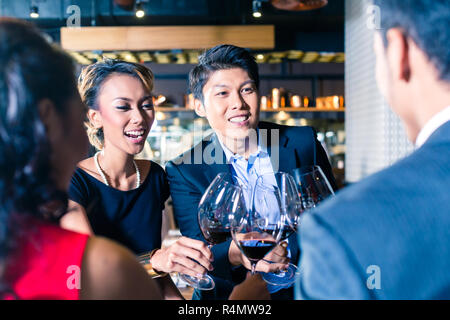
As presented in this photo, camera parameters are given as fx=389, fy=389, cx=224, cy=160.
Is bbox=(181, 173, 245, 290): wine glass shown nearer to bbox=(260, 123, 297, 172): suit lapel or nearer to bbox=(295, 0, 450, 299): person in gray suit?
bbox=(295, 0, 450, 299): person in gray suit

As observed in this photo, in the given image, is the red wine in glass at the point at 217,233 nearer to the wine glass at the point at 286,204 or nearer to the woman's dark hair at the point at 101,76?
the wine glass at the point at 286,204

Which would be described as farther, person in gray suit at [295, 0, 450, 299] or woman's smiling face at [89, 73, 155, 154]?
woman's smiling face at [89, 73, 155, 154]

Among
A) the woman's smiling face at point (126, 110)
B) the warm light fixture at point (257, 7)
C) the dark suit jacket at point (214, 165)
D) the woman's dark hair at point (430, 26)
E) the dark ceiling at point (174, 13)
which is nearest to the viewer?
the woman's dark hair at point (430, 26)

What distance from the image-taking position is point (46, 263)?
0.44 m

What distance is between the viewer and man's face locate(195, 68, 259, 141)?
1458 mm

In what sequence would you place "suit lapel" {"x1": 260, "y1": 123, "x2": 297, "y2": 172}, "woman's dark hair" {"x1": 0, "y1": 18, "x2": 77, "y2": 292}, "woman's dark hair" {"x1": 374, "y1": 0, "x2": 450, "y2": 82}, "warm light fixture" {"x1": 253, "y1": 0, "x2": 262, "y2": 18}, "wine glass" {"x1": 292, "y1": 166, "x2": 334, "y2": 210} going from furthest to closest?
"warm light fixture" {"x1": 253, "y1": 0, "x2": 262, "y2": 18} → "suit lapel" {"x1": 260, "y1": 123, "x2": 297, "y2": 172} → "wine glass" {"x1": 292, "y1": 166, "x2": 334, "y2": 210} → "woman's dark hair" {"x1": 374, "y1": 0, "x2": 450, "y2": 82} → "woman's dark hair" {"x1": 0, "y1": 18, "x2": 77, "y2": 292}

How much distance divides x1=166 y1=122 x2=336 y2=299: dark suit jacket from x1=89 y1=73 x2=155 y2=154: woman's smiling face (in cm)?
22

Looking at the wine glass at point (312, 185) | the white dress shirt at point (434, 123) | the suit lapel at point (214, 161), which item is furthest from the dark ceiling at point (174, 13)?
the white dress shirt at point (434, 123)

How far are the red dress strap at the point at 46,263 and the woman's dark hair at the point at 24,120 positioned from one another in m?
0.01

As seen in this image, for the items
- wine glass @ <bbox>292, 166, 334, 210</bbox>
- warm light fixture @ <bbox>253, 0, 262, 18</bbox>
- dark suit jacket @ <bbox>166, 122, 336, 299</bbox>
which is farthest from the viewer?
warm light fixture @ <bbox>253, 0, 262, 18</bbox>

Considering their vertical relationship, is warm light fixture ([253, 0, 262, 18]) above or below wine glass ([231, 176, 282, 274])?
above

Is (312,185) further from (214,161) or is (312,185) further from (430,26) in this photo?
(214,161)

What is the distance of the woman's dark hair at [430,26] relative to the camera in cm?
55

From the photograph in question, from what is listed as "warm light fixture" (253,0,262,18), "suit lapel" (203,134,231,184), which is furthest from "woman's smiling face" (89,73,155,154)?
"warm light fixture" (253,0,262,18)
